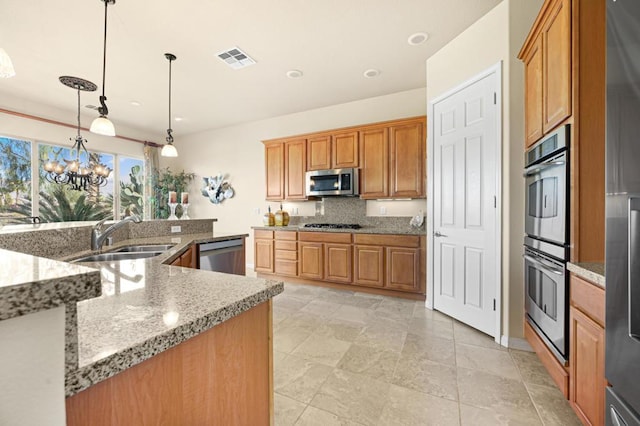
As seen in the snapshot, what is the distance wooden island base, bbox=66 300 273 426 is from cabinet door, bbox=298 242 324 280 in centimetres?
303

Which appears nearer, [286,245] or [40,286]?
[40,286]

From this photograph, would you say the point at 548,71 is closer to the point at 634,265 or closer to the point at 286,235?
the point at 634,265

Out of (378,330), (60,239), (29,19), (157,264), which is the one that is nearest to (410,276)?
(378,330)

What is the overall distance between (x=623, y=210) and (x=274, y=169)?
14.1ft

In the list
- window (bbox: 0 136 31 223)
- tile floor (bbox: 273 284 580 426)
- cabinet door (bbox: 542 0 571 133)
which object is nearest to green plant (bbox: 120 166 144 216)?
window (bbox: 0 136 31 223)

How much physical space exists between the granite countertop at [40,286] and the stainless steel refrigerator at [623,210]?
141 centimetres

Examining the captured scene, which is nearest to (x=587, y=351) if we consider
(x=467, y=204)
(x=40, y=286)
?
(x=467, y=204)

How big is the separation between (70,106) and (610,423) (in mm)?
6596

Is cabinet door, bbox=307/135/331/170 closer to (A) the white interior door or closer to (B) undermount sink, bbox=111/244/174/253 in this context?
(A) the white interior door

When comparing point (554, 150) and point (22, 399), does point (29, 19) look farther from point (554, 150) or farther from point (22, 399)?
point (554, 150)

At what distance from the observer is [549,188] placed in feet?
5.68

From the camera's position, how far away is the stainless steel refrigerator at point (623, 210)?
0.86 metres

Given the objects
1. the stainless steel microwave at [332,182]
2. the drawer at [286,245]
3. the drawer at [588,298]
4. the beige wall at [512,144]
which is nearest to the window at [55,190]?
the drawer at [286,245]

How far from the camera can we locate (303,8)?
92.2 inches
